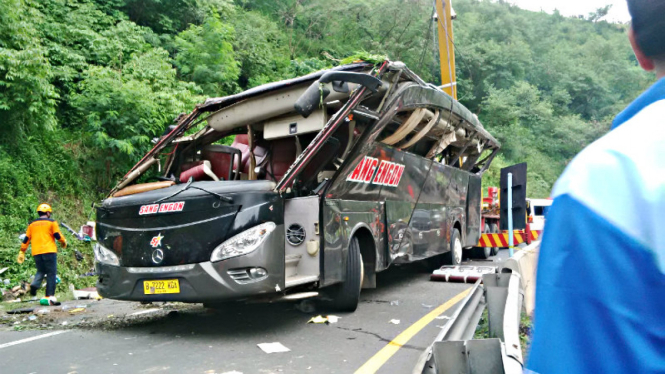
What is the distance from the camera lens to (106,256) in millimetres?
5941

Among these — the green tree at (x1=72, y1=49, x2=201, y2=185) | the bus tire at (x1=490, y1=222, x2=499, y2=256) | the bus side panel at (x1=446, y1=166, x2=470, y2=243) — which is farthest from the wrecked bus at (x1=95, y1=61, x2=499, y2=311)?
the bus tire at (x1=490, y1=222, x2=499, y2=256)

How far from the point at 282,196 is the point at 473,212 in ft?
26.7

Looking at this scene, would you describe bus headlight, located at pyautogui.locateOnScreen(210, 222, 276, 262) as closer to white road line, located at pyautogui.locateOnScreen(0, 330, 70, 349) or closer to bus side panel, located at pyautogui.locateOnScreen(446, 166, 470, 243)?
white road line, located at pyautogui.locateOnScreen(0, 330, 70, 349)

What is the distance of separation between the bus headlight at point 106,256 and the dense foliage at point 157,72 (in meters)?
3.76

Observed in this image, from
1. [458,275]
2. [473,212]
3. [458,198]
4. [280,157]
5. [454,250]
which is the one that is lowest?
[458,275]

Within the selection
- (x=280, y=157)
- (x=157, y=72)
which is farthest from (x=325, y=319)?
(x=157, y=72)

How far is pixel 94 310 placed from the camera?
762cm

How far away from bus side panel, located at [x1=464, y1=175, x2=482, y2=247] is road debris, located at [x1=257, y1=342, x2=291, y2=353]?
7752 millimetres

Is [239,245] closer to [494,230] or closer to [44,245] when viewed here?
[44,245]

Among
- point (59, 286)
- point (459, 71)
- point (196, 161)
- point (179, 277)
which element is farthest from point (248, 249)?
point (459, 71)

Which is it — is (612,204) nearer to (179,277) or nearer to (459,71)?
(179,277)

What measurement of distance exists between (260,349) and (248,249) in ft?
3.17

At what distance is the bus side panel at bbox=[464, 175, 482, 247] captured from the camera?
40.6 ft

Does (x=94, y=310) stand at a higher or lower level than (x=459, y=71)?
lower
